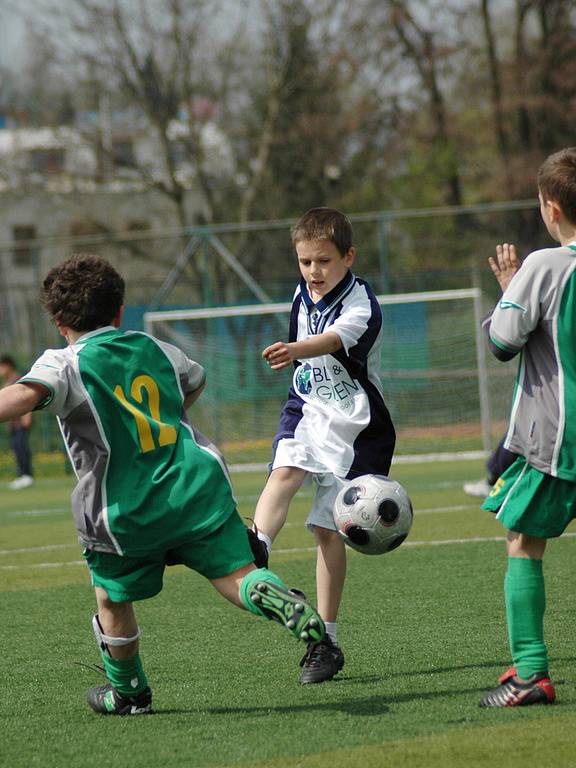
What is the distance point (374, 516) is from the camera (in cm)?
413

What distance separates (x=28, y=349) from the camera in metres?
18.4

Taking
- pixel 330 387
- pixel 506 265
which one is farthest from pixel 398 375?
pixel 506 265

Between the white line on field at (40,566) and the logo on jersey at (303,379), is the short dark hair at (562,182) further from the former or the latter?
the white line on field at (40,566)

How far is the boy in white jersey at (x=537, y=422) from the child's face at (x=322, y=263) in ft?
3.57

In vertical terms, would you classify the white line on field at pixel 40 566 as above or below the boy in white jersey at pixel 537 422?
below

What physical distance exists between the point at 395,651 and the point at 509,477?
1230 millimetres

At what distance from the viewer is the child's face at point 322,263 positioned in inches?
181

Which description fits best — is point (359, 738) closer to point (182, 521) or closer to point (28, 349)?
point (182, 521)

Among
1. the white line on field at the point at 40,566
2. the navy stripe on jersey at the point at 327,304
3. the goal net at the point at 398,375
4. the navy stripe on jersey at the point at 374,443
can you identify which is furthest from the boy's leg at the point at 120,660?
the goal net at the point at 398,375

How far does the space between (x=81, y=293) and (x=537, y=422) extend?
1.51 metres

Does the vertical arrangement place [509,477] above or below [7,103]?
below

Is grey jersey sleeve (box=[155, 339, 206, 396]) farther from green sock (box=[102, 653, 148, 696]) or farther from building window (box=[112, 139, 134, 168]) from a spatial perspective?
building window (box=[112, 139, 134, 168])

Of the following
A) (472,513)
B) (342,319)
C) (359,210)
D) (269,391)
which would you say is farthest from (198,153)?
(342,319)

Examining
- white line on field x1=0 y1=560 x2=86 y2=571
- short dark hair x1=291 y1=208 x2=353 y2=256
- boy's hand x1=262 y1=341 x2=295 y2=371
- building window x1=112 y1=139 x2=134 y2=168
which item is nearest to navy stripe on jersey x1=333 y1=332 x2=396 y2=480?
short dark hair x1=291 y1=208 x2=353 y2=256
